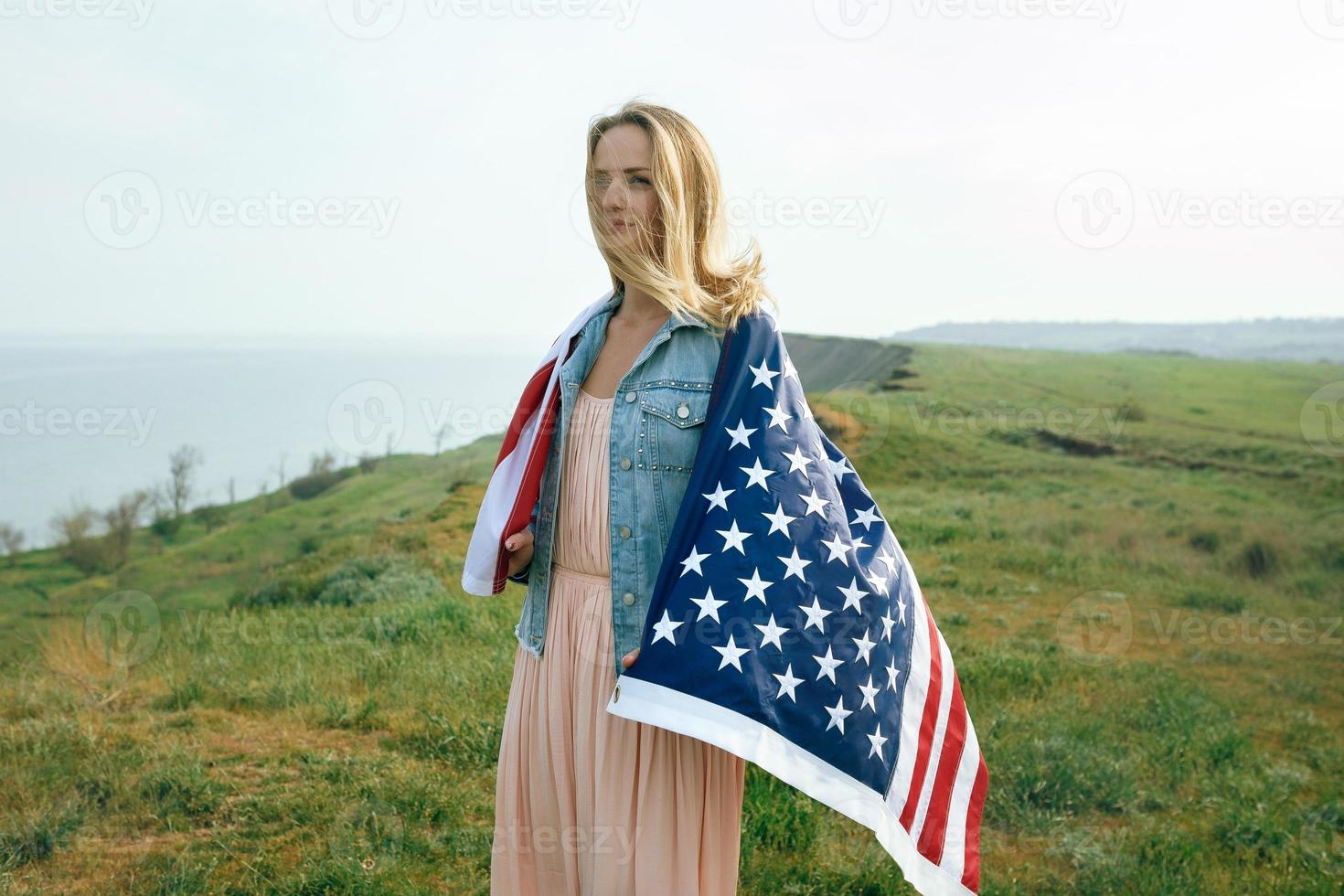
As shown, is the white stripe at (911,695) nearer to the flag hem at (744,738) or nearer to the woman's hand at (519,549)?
the flag hem at (744,738)

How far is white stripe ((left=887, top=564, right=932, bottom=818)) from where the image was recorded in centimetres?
273

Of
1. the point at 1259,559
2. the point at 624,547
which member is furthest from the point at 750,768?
the point at 1259,559

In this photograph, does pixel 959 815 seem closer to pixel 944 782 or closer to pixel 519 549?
pixel 944 782

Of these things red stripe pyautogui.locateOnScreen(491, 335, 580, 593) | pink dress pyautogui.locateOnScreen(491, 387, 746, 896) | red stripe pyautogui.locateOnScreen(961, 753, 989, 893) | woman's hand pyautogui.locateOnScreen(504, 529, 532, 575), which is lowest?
red stripe pyautogui.locateOnScreen(961, 753, 989, 893)

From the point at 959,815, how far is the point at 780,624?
37.2 inches

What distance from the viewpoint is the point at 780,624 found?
2.50 metres

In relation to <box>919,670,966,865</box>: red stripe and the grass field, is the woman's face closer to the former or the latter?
<box>919,670,966,865</box>: red stripe

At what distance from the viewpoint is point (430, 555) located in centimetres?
927

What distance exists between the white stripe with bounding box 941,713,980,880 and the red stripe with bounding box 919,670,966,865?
2cm

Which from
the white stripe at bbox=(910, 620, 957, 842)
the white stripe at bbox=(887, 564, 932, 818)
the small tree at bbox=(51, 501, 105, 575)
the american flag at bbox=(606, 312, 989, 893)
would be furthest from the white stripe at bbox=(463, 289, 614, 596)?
the small tree at bbox=(51, 501, 105, 575)

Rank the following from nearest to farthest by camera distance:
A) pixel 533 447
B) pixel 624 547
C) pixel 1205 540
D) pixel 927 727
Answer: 1. pixel 624 547
2. pixel 533 447
3. pixel 927 727
4. pixel 1205 540

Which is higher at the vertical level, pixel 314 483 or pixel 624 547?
pixel 624 547

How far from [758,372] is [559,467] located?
613 mm

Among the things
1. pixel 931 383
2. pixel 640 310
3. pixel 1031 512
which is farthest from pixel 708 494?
pixel 931 383
